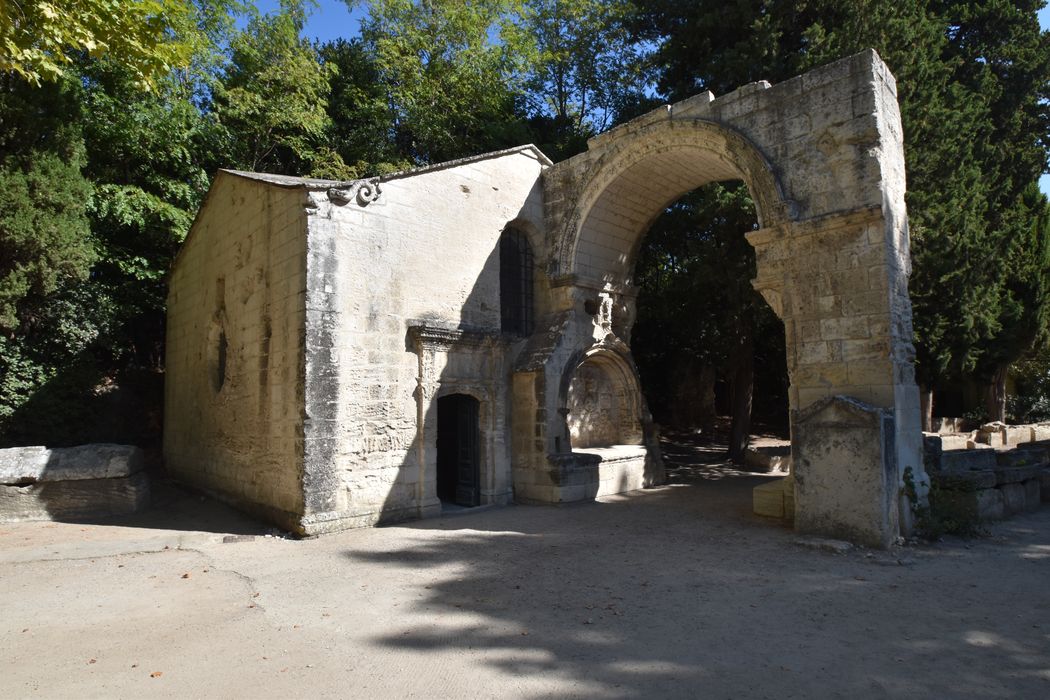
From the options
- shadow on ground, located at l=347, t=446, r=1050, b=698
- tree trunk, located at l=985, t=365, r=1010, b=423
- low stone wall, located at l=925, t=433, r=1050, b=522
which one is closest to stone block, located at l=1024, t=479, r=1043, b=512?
low stone wall, located at l=925, t=433, r=1050, b=522

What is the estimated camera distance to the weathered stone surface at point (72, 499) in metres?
8.64

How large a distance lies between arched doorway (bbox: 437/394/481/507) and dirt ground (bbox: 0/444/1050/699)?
1.83 m

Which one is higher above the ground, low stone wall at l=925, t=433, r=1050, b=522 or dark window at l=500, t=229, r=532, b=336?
dark window at l=500, t=229, r=532, b=336

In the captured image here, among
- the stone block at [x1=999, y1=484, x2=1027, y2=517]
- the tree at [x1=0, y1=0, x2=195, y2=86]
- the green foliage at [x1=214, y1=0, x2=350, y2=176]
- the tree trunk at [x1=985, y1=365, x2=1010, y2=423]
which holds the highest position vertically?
the green foliage at [x1=214, y1=0, x2=350, y2=176]

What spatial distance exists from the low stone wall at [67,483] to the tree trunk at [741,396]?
11.8 meters

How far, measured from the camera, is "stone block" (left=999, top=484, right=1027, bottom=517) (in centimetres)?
819

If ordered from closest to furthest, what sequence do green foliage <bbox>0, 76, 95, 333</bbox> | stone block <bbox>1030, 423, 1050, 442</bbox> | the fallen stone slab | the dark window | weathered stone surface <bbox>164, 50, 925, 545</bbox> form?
the fallen stone slab → weathered stone surface <bbox>164, 50, 925, 545</bbox> → green foliage <bbox>0, 76, 95, 333</bbox> → the dark window → stone block <bbox>1030, 423, 1050, 442</bbox>

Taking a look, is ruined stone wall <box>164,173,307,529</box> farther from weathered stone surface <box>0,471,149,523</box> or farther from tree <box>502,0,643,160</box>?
tree <box>502,0,643,160</box>

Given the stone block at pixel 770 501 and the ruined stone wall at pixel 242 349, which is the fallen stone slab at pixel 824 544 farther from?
the ruined stone wall at pixel 242 349

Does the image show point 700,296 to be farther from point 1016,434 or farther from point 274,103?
point 1016,434

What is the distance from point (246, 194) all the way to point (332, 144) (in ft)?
26.5

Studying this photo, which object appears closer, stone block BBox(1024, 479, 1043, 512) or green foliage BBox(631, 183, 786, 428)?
stone block BBox(1024, 479, 1043, 512)

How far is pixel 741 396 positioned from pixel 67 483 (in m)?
12.9

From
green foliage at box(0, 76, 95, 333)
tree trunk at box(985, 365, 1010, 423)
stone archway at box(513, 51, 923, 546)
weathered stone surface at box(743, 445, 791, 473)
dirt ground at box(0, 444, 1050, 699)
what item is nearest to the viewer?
dirt ground at box(0, 444, 1050, 699)
